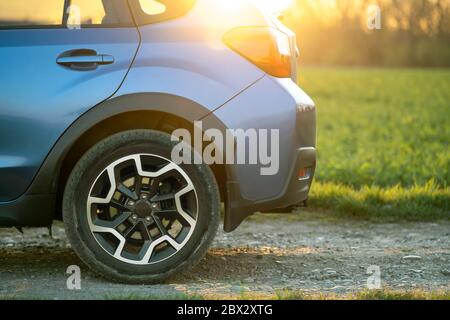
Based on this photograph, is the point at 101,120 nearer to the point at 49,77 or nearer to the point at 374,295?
the point at 49,77

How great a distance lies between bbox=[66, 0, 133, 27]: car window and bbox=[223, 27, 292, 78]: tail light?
0.60 meters

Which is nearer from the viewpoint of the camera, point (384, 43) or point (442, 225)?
point (442, 225)

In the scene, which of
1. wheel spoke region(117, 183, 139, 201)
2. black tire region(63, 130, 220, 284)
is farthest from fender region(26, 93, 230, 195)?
wheel spoke region(117, 183, 139, 201)

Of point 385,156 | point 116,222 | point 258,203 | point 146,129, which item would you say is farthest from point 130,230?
point 385,156

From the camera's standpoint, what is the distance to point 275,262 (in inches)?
230

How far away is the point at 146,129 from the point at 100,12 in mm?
741

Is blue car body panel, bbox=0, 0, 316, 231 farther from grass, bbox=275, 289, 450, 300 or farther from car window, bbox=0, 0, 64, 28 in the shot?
grass, bbox=275, 289, 450, 300

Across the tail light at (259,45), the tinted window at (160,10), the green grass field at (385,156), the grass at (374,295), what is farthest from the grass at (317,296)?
the green grass field at (385,156)

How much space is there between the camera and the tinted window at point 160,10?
16.1ft

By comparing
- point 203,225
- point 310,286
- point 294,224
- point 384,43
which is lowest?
point 384,43
